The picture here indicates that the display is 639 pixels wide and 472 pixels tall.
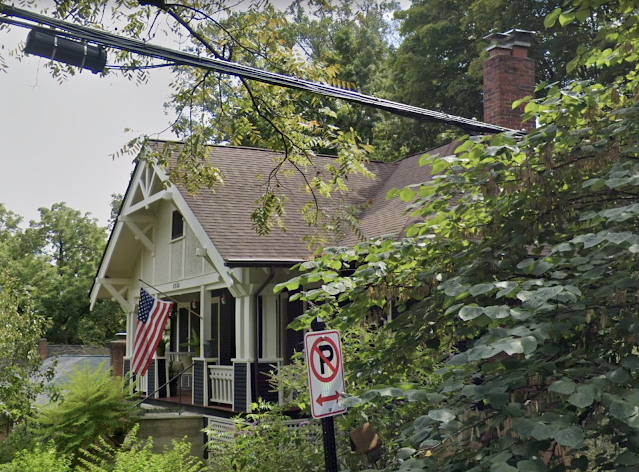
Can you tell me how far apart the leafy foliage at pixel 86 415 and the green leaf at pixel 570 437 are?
1029cm

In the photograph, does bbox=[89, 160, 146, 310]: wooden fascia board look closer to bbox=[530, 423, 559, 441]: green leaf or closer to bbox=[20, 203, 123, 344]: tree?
bbox=[530, 423, 559, 441]: green leaf

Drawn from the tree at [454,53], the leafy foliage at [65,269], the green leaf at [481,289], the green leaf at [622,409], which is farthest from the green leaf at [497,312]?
the leafy foliage at [65,269]

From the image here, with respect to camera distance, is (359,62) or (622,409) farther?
(359,62)

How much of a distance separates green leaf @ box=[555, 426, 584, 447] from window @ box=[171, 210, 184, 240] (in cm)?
1681

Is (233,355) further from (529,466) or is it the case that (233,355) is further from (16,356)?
(529,466)

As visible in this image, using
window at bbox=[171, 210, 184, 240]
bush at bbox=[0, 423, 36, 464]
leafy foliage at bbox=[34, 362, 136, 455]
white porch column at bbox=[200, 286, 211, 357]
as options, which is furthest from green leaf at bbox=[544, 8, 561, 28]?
window at bbox=[171, 210, 184, 240]

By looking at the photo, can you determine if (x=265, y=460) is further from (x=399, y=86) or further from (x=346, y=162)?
(x=399, y=86)

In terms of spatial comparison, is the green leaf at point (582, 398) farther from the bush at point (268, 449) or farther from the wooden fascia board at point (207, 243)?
the wooden fascia board at point (207, 243)

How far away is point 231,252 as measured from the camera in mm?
14656

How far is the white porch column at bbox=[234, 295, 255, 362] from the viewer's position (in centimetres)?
1491

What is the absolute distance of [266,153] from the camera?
66.4 feet

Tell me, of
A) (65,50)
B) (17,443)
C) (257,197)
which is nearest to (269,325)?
(257,197)

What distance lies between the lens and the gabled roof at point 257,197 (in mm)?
14906

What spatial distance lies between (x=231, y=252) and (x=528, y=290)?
11.1 metres
